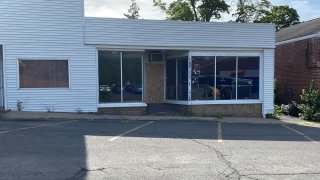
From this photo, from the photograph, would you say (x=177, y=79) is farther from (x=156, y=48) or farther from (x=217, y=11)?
(x=217, y=11)

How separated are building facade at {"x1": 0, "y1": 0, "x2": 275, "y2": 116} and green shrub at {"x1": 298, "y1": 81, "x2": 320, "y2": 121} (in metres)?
2.00

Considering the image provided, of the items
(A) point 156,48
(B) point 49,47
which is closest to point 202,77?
(A) point 156,48

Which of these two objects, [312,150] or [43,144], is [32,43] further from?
[312,150]

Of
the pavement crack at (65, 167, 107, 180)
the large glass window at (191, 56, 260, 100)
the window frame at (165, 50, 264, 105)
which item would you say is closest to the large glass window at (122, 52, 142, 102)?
the window frame at (165, 50, 264, 105)

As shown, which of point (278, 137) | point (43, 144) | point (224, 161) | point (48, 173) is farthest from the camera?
point (278, 137)

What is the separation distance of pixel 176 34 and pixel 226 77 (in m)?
3.25

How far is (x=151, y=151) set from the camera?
9.88 m

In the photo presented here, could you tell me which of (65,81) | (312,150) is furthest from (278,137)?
(65,81)

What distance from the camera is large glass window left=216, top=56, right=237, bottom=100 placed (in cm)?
1906

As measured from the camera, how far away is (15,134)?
11461mm

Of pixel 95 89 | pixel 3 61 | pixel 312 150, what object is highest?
pixel 3 61

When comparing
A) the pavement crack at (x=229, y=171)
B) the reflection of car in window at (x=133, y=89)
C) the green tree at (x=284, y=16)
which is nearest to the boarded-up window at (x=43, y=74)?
the reflection of car in window at (x=133, y=89)

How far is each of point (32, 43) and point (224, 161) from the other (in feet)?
36.3

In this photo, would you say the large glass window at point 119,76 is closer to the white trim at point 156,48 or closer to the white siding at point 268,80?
the white trim at point 156,48
